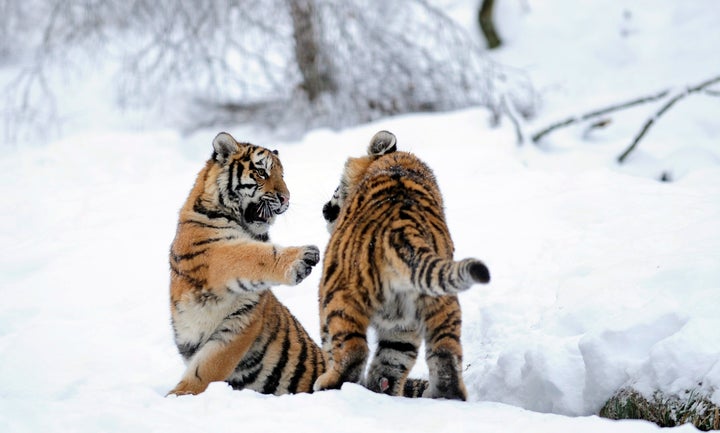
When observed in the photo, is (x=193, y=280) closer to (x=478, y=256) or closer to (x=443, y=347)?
(x=443, y=347)

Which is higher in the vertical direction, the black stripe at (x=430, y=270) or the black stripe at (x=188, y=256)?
the black stripe at (x=188, y=256)

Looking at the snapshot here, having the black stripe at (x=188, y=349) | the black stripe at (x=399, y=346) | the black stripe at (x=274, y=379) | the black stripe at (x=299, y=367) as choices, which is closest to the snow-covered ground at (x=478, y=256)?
the black stripe at (x=188, y=349)

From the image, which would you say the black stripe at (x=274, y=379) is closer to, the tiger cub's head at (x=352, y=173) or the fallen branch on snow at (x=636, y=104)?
the tiger cub's head at (x=352, y=173)

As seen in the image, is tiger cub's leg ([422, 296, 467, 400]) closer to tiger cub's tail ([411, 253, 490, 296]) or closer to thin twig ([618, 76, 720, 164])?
tiger cub's tail ([411, 253, 490, 296])

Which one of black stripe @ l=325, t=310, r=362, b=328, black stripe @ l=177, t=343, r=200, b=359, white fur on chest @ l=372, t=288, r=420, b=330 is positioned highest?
black stripe @ l=325, t=310, r=362, b=328

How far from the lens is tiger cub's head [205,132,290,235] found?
Answer: 14.4ft

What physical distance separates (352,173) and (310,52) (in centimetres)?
576

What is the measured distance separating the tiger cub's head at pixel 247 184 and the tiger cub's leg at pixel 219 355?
535mm

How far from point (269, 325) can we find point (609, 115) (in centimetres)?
690

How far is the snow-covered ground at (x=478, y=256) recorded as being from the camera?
3520 millimetres

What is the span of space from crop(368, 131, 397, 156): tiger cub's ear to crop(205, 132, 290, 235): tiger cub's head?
0.55 m

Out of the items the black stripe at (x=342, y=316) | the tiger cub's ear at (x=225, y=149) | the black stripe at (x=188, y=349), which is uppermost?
the tiger cub's ear at (x=225, y=149)

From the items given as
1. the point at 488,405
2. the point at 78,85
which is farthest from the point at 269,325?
the point at 78,85

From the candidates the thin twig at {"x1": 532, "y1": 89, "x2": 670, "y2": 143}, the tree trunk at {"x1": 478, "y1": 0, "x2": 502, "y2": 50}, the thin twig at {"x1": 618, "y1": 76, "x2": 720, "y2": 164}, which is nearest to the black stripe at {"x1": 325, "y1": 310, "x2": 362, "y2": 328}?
the thin twig at {"x1": 532, "y1": 89, "x2": 670, "y2": 143}
